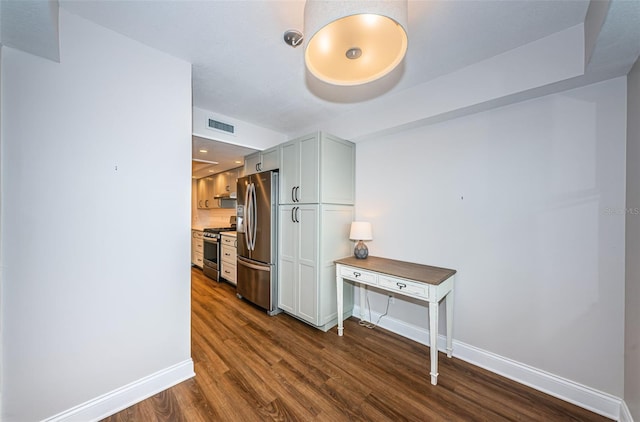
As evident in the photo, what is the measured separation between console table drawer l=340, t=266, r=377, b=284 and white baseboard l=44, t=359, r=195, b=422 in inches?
61.9

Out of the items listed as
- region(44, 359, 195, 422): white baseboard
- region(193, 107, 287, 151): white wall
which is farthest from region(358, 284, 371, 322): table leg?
region(193, 107, 287, 151): white wall

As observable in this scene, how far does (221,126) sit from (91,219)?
1805 mm

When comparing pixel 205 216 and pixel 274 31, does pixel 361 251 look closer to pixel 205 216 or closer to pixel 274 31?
pixel 274 31

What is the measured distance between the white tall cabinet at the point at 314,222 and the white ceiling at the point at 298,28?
2.46ft

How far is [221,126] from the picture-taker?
293 cm

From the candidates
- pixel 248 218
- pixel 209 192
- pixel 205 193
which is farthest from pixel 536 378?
pixel 205 193

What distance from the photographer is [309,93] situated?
246 cm

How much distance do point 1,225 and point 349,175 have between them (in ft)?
8.99

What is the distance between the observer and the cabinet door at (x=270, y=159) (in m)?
3.12

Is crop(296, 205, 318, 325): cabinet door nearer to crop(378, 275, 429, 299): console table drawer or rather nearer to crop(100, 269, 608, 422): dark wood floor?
crop(100, 269, 608, 422): dark wood floor

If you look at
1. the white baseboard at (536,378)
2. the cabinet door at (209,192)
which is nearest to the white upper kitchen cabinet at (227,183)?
the cabinet door at (209,192)

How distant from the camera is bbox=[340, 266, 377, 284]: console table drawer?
7.57 feet

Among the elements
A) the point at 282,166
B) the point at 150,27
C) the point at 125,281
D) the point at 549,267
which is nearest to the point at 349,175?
the point at 282,166

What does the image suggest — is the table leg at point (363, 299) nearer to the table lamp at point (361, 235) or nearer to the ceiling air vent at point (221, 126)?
the table lamp at point (361, 235)
